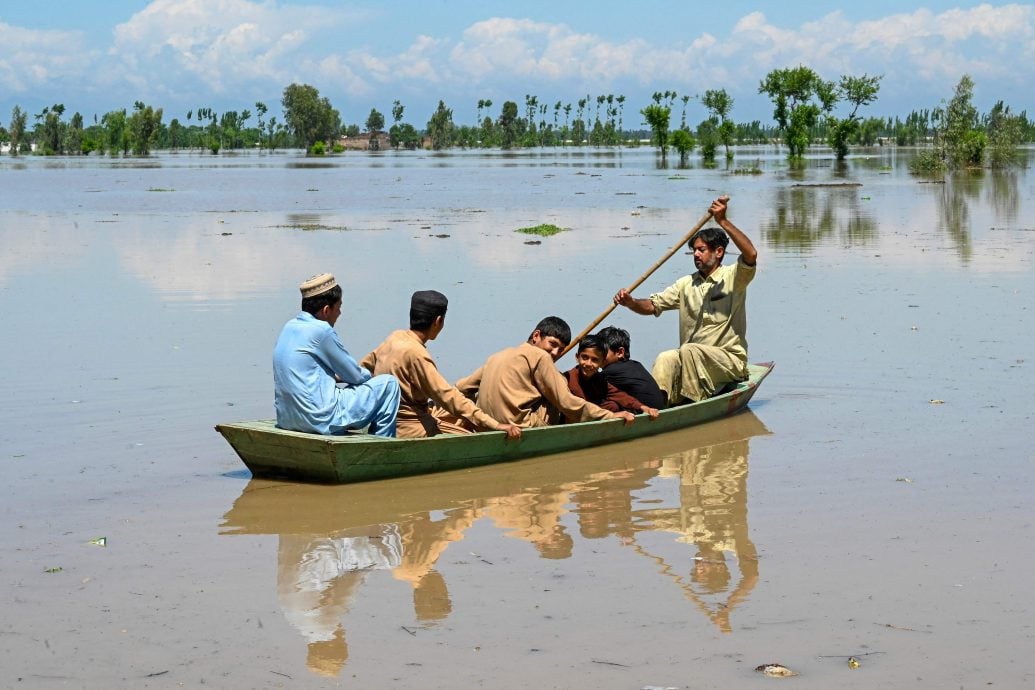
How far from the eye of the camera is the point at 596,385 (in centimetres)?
886

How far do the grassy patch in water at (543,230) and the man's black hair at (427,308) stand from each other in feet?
49.9

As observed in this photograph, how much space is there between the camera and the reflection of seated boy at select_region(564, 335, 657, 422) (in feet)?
28.6

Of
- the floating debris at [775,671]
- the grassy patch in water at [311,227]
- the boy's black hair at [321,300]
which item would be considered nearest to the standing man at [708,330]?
the boy's black hair at [321,300]

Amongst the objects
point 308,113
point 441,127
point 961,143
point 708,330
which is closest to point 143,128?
point 308,113

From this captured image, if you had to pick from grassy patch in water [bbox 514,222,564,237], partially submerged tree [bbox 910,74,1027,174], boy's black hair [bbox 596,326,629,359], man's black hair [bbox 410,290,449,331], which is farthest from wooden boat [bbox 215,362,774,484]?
partially submerged tree [bbox 910,74,1027,174]

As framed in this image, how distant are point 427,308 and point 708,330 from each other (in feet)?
8.40

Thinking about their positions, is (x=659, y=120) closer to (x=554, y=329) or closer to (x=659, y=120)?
(x=659, y=120)

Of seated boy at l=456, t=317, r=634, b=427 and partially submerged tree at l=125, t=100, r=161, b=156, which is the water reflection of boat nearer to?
seated boy at l=456, t=317, r=634, b=427

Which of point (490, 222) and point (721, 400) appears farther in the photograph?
point (490, 222)

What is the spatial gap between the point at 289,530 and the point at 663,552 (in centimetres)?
196

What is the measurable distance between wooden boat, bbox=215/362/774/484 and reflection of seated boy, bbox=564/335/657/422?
260mm

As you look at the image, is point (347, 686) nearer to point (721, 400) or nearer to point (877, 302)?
point (721, 400)

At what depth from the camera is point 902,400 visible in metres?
9.63

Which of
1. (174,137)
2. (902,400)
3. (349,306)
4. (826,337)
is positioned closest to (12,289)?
(349,306)
